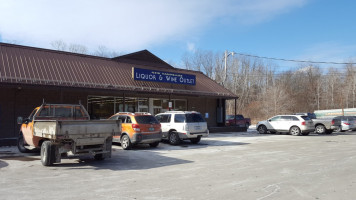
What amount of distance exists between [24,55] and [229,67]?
52502 millimetres

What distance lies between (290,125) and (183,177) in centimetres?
1790

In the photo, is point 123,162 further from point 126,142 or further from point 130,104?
point 130,104

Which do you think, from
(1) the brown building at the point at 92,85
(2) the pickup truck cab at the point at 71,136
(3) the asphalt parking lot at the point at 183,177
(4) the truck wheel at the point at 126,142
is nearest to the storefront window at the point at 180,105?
(1) the brown building at the point at 92,85

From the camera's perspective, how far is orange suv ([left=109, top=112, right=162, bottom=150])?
13535 mm

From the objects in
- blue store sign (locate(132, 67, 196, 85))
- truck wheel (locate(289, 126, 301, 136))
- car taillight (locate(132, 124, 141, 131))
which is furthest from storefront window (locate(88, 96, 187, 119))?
truck wheel (locate(289, 126, 301, 136))

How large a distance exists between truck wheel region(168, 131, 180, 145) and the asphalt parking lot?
14.0 feet

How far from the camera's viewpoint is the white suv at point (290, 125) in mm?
22906

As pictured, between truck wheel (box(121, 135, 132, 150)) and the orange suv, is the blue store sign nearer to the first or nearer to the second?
the orange suv

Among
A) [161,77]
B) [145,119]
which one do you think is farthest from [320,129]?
[145,119]

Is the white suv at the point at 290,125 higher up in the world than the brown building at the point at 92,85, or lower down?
lower down

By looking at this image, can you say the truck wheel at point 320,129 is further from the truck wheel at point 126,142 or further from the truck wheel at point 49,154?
the truck wheel at point 49,154

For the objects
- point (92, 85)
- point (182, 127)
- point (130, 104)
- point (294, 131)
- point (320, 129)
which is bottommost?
point (294, 131)

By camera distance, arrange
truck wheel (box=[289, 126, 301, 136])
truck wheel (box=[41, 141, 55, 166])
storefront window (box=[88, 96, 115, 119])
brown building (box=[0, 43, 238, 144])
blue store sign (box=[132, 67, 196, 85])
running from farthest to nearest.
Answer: truck wheel (box=[289, 126, 301, 136]) < blue store sign (box=[132, 67, 196, 85]) < storefront window (box=[88, 96, 115, 119]) < brown building (box=[0, 43, 238, 144]) < truck wheel (box=[41, 141, 55, 166])

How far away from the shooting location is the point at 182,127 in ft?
51.8
